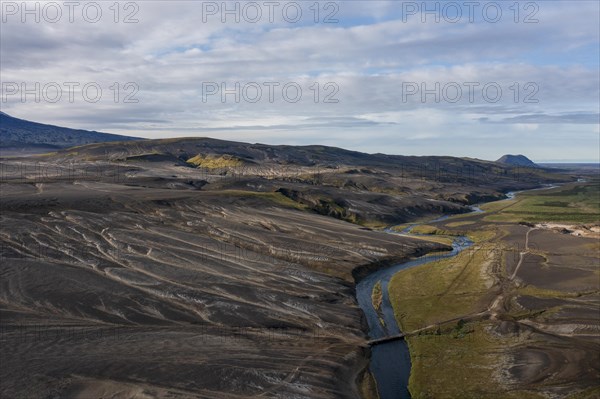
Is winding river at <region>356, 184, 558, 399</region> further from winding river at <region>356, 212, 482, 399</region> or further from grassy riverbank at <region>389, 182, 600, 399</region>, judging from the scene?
grassy riverbank at <region>389, 182, 600, 399</region>

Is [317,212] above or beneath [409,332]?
above

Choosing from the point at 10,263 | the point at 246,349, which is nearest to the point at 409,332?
the point at 246,349

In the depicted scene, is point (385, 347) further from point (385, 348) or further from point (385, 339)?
point (385, 339)

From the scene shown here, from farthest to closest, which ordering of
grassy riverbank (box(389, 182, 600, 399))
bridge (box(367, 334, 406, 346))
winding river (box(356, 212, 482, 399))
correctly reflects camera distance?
bridge (box(367, 334, 406, 346)) → winding river (box(356, 212, 482, 399)) → grassy riverbank (box(389, 182, 600, 399))

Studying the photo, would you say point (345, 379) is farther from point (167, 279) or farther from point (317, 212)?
point (317, 212)

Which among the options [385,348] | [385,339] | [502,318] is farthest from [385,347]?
[502,318]

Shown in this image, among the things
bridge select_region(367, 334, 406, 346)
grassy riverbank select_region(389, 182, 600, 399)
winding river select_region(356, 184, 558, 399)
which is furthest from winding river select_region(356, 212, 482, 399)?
grassy riverbank select_region(389, 182, 600, 399)

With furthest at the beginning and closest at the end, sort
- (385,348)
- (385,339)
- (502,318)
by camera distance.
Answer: (502,318), (385,339), (385,348)

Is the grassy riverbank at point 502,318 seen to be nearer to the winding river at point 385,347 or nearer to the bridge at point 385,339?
the winding river at point 385,347

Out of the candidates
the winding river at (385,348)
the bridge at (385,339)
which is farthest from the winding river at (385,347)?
the bridge at (385,339)

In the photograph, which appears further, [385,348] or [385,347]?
[385,347]

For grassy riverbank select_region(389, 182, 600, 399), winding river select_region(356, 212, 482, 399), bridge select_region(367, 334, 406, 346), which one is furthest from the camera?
bridge select_region(367, 334, 406, 346)
